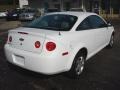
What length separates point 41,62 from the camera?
4.66 meters

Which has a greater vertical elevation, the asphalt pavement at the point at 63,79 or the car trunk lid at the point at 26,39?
the car trunk lid at the point at 26,39

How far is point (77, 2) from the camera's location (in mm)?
34031

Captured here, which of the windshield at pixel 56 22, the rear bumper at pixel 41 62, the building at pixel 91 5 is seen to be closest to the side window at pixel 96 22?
the windshield at pixel 56 22

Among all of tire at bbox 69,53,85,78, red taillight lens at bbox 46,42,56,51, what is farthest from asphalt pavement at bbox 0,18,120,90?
red taillight lens at bbox 46,42,56,51

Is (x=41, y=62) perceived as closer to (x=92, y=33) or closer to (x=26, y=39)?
(x=26, y=39)

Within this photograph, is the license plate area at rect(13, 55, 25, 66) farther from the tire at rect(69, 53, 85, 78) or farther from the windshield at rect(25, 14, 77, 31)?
the tire at rect(69, 53, 85, 78)

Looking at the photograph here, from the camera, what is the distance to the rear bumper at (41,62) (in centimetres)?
464

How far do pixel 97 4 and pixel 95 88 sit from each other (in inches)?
1097

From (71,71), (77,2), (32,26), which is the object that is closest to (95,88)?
(71,71)

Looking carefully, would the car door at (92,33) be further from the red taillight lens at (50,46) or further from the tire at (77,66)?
the red taillight lens at (50,46)

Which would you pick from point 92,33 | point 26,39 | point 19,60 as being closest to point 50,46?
point 26,39

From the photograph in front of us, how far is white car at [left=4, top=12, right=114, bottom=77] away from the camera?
4.70 m

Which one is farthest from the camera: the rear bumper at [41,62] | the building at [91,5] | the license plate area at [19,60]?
the building at [91,5]

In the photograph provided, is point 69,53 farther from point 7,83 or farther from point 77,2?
point 77,2
